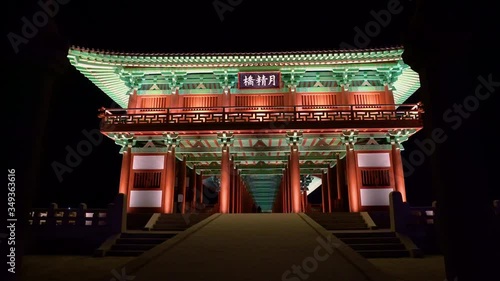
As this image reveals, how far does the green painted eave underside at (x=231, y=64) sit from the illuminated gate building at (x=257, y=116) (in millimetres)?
59

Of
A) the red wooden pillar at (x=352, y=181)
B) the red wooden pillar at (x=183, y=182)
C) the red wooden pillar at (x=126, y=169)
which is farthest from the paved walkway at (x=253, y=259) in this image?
the red wooden pillar at (x=126, y=169)

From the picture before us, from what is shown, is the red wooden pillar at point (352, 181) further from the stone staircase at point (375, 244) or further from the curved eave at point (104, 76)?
the curved eave at point (104, 76)

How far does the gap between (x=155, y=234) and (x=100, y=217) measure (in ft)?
8.07

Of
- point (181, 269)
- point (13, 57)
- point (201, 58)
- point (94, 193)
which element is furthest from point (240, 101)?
point (94, 193)

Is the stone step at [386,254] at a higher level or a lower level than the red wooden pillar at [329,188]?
lower

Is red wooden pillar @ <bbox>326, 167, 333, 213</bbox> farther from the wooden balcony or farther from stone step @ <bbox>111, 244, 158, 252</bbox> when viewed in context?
stone step @ <bbox>111, 244, 158, 252</bbox>

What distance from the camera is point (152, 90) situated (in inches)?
785

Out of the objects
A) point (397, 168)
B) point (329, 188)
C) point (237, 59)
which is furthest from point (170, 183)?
point (397, 168)

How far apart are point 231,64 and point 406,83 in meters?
11.3

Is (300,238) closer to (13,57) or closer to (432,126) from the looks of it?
(432,126)

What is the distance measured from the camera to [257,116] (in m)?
17.4

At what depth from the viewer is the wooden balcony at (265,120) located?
16875 millimetres

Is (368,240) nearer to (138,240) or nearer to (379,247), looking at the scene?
(379,247)

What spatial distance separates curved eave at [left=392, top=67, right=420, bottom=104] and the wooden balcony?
2612 mm
